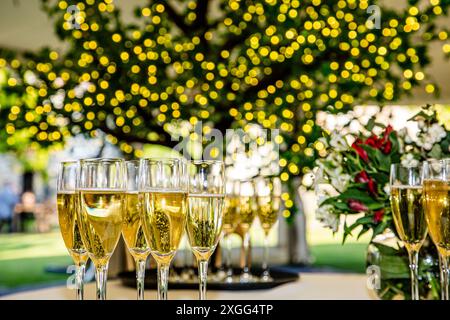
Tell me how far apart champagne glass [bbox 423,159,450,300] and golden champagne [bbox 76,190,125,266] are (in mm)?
446

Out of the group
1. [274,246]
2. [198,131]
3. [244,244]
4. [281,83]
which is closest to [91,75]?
[198,131]

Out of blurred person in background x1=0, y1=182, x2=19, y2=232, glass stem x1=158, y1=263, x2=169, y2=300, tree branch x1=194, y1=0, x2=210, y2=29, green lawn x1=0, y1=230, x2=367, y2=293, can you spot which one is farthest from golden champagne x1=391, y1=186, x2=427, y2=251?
blurred person in background x1=0, y1=182, x2=19, y2=232

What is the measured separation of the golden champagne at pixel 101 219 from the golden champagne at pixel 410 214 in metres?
0.44

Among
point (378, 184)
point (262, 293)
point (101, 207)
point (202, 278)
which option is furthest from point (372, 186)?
point (101, 207)

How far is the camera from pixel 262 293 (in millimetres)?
1606

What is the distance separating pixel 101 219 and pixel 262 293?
755 millimetres

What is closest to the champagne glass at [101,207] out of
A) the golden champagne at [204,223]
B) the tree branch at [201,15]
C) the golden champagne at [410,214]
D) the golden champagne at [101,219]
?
the golden champagne at [101,219]

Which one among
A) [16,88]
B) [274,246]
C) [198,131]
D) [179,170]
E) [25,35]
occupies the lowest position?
[274,246]

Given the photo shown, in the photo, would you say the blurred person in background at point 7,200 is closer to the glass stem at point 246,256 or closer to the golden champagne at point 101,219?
the glass stem at point 246,256

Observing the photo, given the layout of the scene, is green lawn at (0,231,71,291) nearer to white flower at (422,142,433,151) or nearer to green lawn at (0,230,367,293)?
green lawn at (0,230,367,293)

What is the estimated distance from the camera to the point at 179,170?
3.17ft

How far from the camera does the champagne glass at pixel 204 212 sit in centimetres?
99
